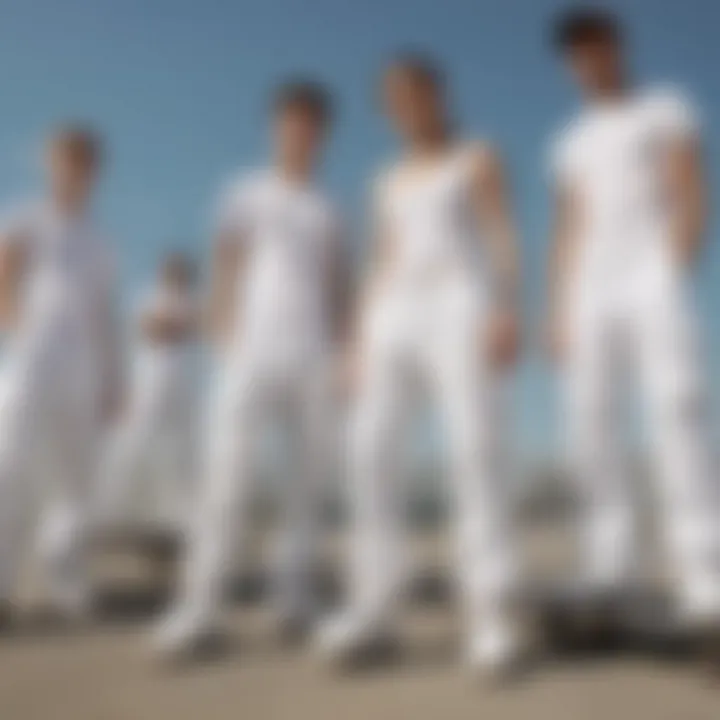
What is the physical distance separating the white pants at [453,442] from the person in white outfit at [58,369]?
0.74 m

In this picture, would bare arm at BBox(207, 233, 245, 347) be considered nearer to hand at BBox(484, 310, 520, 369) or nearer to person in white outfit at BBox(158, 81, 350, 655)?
person in white outfit at BBox(158, 81, 350, 655)

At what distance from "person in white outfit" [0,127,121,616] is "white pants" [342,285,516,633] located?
74 cm

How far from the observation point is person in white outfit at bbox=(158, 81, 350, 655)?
1938 millimetres

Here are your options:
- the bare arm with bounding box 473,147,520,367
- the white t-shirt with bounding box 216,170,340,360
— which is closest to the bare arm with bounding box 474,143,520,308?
the bare arm with bounding box 473,147,520,367

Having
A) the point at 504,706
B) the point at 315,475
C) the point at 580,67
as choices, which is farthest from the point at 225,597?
the point at 580,67

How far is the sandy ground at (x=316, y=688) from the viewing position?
57.3 inches

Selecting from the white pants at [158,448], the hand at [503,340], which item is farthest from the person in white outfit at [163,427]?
the hand at [503,340]

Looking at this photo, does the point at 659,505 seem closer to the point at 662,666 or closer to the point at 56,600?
the point at 662,666

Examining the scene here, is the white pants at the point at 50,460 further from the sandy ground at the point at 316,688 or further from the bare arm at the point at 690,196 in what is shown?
the bare arm at the point at 690,196

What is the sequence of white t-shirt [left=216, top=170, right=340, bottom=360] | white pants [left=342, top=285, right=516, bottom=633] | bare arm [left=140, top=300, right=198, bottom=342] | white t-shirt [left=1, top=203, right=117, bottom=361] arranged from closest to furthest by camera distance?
white pants [left=342, top=285, right=516, bottom=633] < white t-shirt [left=216, top=170, right=340, bottom=360] < white t-shirt [left=1, top=203, right=117, bottom=361] < bare arm [left=140, top=300, right=198, bottom=342]

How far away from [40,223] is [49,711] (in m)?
1.20

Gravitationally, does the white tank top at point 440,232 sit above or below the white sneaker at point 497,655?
above

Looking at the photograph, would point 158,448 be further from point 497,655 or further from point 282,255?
point 497,655

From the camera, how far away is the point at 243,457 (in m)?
1.94
